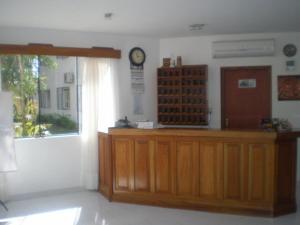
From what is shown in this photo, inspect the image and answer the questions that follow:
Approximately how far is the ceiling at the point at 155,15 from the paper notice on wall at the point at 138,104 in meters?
1.06

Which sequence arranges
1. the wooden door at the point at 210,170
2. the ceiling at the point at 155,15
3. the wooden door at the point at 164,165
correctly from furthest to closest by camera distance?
1. the wooden door at the point at 164,165
2. the wooden door at the point at 210,170
3. the ceiling at the point at 155,15

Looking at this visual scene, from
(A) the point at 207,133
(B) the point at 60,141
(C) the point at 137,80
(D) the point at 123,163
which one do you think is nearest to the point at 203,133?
(A) the point at 207,133

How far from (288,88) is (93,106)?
3.17 metres

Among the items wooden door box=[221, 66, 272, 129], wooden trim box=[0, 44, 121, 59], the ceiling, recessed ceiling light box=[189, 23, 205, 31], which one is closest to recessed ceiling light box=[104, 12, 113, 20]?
the ceiling

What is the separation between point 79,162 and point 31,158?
74 cm

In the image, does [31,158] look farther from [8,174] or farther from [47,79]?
[47,79]

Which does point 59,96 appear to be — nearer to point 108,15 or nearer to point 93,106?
point 93,106

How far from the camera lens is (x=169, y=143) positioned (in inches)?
185

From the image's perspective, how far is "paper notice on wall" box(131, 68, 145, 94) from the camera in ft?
19.4

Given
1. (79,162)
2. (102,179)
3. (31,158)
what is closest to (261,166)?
(102,179)

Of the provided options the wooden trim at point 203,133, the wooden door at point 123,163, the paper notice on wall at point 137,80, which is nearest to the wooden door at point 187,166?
the wooden trim at point 203,133

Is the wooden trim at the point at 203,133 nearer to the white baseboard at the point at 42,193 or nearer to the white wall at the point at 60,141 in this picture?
the white wall at the point at 60,141

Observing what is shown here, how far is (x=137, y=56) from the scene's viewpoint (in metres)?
5.87

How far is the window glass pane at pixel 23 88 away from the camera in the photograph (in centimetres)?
Answer: 515
